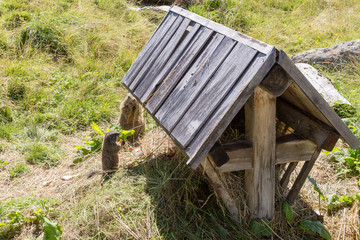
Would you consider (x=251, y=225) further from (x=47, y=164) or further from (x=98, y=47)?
(x=98, y=47)

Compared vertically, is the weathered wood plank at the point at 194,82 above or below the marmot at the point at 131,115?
above

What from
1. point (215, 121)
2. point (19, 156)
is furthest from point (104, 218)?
point (19, 156)

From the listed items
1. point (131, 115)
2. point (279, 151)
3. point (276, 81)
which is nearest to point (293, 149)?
point (279, 151)

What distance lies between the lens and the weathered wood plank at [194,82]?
3008 mm

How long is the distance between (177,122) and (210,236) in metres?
1.08

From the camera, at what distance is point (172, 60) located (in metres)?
3.59

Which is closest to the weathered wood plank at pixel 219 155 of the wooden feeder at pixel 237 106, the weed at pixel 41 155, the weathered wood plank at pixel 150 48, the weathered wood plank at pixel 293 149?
the wooden feeder at pixel 237 106

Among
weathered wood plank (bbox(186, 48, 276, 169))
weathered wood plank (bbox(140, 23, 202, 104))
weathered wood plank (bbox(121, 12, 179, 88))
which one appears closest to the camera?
weathered wood plank (bbox(186, 48, 276, 169))

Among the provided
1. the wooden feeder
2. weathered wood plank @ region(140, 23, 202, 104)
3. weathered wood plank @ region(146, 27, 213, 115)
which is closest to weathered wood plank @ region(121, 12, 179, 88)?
the wooden feeder

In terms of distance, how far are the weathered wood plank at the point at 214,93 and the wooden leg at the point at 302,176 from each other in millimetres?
1171

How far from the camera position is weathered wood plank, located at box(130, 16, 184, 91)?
3.95 m

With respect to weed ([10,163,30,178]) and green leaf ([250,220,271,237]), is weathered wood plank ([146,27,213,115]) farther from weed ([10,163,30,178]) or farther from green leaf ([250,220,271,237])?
weed ([10,163,30,178])

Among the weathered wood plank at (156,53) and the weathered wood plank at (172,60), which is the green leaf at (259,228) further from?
the weathered wood plank at (156,53)

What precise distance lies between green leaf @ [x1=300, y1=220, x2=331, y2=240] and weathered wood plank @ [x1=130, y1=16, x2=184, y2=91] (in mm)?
2102
